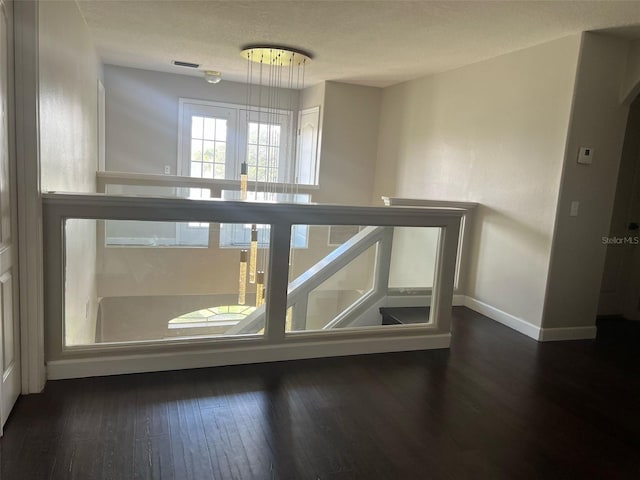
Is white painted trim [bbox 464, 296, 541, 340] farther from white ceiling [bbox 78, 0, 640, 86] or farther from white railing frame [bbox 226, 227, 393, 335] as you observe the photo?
white ceiling [bbox 78, 0, 640, 86]

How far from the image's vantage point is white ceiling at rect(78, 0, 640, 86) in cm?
305

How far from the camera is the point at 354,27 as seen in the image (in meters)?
3.62

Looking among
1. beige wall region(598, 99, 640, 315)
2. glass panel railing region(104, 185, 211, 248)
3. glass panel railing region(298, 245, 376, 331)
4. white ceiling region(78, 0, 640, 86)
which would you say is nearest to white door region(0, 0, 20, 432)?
A: glass panel railing region(104, 185, 211, 248)

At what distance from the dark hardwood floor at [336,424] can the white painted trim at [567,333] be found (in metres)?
0.59

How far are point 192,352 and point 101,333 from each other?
59 centimetres

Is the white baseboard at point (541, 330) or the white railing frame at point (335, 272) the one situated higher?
the white railing frame at point (335, 272)

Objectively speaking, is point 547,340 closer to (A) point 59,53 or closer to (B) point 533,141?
(B) point 533,141

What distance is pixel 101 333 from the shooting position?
2.78m

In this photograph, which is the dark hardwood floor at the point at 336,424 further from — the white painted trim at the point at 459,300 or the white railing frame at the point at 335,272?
the white painted trim at the point at 459,300

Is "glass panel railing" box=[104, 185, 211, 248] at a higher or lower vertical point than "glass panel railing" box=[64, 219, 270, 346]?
higher

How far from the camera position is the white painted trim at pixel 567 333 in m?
3.67

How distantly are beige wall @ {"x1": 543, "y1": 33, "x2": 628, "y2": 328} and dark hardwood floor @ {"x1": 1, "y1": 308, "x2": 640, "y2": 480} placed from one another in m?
0.76

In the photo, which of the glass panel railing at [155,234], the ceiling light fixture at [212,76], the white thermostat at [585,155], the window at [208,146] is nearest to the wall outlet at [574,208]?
the white thermostat at [585,155]

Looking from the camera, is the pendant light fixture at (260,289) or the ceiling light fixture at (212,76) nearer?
the pendant light fixture at (260,289)
